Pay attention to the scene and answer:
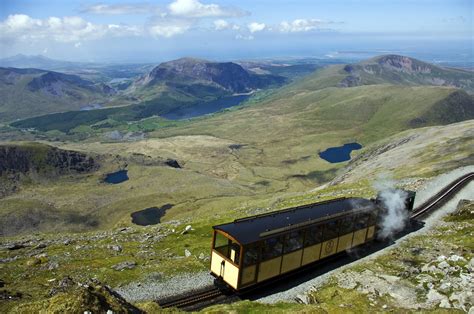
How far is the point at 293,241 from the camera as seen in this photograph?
34.3 metres

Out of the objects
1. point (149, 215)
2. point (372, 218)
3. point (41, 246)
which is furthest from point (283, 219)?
point (149, 215)

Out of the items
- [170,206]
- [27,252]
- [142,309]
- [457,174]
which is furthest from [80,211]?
[142,309]

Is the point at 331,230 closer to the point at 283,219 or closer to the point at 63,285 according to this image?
the point at 283,219

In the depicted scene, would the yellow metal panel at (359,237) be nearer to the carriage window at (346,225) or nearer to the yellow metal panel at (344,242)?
the yellow metal panel at (344,242)

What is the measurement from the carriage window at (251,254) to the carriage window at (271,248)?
833 millimetres

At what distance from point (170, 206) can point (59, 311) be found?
141m

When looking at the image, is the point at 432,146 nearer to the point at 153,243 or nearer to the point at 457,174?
the point at 457,174

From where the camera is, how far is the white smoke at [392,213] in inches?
1778

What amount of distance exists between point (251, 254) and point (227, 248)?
7.80ft

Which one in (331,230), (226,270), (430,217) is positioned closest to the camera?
(226,270)

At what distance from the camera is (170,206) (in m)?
158

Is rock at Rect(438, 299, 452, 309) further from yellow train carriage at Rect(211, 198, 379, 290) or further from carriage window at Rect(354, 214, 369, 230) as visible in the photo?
carriage window at Rect(354, 214, 369, 230)

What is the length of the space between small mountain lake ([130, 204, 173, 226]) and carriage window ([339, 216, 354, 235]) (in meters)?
108

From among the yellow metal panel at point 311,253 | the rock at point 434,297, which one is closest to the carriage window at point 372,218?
the yellow metal panel at point 311,253
